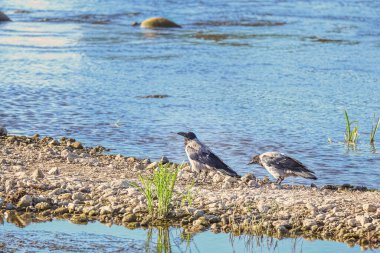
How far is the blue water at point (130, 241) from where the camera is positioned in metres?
8.37

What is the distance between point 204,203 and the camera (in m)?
9.75

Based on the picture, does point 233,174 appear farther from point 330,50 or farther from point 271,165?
point 330,50

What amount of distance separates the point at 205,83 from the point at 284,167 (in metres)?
8.72

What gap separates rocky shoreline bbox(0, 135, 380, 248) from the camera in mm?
9070

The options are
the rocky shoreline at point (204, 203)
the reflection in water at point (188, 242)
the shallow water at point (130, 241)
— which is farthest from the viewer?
the rocky shoreline at point (204, 203)

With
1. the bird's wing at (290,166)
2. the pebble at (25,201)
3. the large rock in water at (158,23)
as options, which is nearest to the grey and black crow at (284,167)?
the bird's wing at (290,166)

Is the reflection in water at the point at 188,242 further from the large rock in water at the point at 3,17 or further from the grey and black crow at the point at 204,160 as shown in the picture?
Answer: the large rock in water at the point at 3,17

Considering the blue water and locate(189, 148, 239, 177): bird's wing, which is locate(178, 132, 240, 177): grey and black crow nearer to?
locate(189, 148, 239, 177): bird's wing

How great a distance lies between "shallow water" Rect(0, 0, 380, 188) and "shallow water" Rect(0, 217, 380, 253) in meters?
3.71

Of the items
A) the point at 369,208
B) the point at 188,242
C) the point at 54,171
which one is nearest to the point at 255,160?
the point at 54,171

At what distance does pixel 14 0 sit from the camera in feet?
133

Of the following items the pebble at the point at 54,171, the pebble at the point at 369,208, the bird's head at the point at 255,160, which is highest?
the pebble at the point at 369,208

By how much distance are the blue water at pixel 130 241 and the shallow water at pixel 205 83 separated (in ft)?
12.2

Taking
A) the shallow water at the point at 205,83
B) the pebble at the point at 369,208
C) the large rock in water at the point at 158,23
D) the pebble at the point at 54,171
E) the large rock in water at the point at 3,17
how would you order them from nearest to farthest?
1. the pebble at the point at 369,208
2. the pebble at the point at 54,171
3. the shallow water at the point at 205,83
4. the large rock in water at the point at 158,23
5. the large rock in water at the point at 3,17
